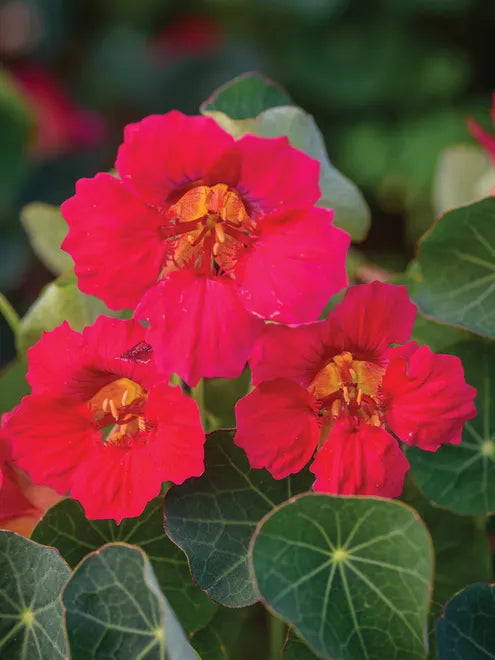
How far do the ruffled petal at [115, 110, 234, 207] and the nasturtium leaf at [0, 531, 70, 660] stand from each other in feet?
0.78

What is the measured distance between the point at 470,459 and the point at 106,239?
326 millimetres

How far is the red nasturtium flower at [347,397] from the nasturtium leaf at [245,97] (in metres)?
0.23

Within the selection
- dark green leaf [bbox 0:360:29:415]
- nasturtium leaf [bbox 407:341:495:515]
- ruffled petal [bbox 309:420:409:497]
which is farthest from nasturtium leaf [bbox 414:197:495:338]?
dark green leaf [bbox 0:360:29:415]

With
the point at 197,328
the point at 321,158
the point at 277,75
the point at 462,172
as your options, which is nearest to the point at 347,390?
the point at 197,328

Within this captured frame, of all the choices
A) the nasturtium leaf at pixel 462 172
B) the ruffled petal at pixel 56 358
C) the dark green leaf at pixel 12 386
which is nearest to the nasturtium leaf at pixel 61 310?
the dark green leaf at pixel 12 386

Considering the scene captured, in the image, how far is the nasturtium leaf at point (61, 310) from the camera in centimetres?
63

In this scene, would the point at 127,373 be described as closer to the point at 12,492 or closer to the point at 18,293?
the point at 12,492

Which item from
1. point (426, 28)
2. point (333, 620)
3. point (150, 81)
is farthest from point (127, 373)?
point (426, 28)

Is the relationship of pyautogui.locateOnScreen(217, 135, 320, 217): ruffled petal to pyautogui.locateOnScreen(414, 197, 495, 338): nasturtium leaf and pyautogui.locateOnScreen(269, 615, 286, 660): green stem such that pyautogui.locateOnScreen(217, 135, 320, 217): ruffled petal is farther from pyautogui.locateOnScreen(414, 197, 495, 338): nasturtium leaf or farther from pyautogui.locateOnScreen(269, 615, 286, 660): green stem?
pyautogui.locateOnScreen(269, 615, 286, 660): green stem

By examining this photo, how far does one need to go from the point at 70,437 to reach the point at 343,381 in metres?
0.18

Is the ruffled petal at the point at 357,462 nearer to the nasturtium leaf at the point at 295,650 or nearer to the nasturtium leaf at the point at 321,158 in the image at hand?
the nasturtium leaf at the point at 295,650

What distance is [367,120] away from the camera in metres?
2.00

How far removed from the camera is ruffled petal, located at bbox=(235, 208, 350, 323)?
1.50ft

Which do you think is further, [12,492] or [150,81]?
[150,81]
